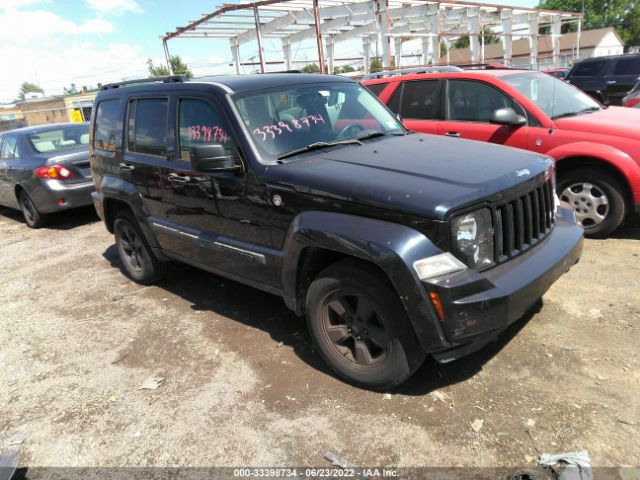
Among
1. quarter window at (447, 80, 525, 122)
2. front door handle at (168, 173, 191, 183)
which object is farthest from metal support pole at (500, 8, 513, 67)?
front door handle at (168, 173, 191, 183)

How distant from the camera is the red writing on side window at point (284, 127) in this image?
3.38m

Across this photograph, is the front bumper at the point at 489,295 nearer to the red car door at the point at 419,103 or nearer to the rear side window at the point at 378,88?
the red car door at the point at 419,103

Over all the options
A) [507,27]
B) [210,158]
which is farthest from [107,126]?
Answer: [507,27]

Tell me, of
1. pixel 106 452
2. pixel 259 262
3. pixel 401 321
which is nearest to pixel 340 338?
pixel 401 321

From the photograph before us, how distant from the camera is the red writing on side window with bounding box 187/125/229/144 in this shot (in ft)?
11.5

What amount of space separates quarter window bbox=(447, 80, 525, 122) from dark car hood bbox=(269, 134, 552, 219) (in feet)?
7.40

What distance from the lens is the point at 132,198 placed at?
15.0 ft

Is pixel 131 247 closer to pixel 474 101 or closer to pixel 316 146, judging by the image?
pixel 316 146

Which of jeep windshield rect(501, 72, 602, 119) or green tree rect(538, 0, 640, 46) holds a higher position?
green tree rect(538, 0, 640, 46)

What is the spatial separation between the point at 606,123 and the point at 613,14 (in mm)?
81667

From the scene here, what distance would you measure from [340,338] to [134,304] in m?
2.63

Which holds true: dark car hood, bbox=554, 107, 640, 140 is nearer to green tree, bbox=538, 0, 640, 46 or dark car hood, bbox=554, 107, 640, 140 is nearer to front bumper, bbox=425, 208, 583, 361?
front bumper, bbox=425, 208, 583, 361

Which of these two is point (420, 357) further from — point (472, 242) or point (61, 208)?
point (61, 208)

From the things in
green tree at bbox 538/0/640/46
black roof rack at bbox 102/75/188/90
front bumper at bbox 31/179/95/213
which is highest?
green tree at bbox 538/0/640/46
